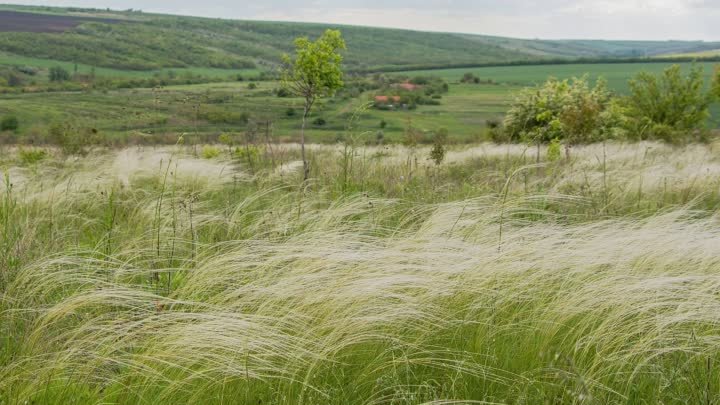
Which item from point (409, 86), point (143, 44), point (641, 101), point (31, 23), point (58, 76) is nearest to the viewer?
point (641, 101)

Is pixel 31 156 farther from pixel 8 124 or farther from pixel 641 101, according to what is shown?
pixel 8 124

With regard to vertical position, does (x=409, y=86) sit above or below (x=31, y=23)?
below

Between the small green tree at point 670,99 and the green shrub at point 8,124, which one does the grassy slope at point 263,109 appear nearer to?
the green shrub at point 8,124

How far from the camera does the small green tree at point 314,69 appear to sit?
7508 mm

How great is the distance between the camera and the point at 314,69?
7496mm

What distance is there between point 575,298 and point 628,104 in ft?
95.9

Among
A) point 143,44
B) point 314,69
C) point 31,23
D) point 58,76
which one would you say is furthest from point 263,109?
point 31,23

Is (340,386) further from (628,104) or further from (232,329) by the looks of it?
(628,104)

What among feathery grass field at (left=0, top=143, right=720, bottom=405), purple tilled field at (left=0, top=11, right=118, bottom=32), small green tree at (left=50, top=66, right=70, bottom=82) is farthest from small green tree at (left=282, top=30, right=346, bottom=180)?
purple tilled field at (left=0, top=11, right=118, bottom=32)

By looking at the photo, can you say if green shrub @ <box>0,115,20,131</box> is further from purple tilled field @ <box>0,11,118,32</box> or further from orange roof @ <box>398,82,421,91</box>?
purple tilled field @ <box>0,11,118,32</box>

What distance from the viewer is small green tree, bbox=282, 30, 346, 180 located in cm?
751

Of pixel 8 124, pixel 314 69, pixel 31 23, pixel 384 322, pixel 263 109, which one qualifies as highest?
pixel 31 23

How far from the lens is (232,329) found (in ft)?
7.40

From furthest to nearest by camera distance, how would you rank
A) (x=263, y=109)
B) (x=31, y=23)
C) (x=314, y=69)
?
(x=31, y=23) < (x=263, y=109) < (x=314, y=69)
